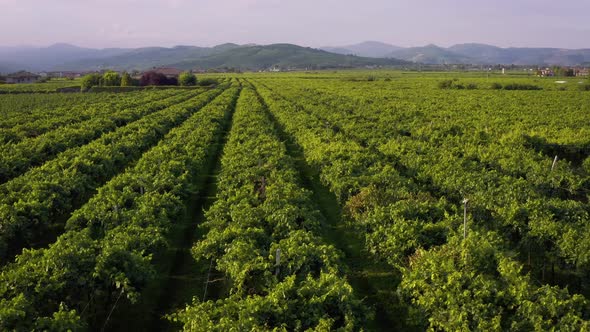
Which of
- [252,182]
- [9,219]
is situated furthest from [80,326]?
[252,182]

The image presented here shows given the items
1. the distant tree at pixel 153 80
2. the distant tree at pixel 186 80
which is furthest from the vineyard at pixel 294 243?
the distant tree at pixel 153 80

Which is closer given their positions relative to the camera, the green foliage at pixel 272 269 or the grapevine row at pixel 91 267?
the green foliage at pixel 272 269

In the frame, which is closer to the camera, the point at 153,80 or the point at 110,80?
the point at 110,80

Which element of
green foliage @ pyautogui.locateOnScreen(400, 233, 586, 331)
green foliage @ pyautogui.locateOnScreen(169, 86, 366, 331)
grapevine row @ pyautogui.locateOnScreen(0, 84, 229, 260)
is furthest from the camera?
grapevine row @ pyautogui.locateOnScreen(0, 84, 229, 260)

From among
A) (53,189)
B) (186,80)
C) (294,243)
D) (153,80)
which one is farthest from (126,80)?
(294,243)

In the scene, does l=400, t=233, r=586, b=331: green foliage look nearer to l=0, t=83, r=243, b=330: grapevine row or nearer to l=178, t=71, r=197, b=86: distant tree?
l=0, t=83, r=243, b=330: grapevine row

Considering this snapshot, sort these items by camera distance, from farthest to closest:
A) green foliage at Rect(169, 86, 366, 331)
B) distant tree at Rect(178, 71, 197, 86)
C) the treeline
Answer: distant tree at Rect(178, 71, 197, 86), the treeline, green foliage at Rect(169, 86, 366, 331)

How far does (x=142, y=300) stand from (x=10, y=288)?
13.3 feet

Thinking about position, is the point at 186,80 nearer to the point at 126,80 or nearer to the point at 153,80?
the point at 153,80

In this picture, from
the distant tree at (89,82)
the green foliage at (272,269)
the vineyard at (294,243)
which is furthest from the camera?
the distant tree at (89,82)

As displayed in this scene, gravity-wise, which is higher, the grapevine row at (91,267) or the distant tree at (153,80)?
the distant tree at (153,80)

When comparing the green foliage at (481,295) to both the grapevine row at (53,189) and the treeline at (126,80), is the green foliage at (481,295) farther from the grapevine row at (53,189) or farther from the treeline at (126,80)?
the treeline at (126,80)

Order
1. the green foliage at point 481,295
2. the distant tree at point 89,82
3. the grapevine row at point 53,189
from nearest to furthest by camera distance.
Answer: the green foliage at point 481,295, the grapevine row at point 53,189, the distant tree at point 89,82

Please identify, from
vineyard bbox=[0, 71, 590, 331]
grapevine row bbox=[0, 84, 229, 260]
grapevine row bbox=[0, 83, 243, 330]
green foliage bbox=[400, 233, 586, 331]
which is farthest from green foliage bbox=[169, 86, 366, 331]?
grapevine row bbox=[0, 84, 229, 260]
